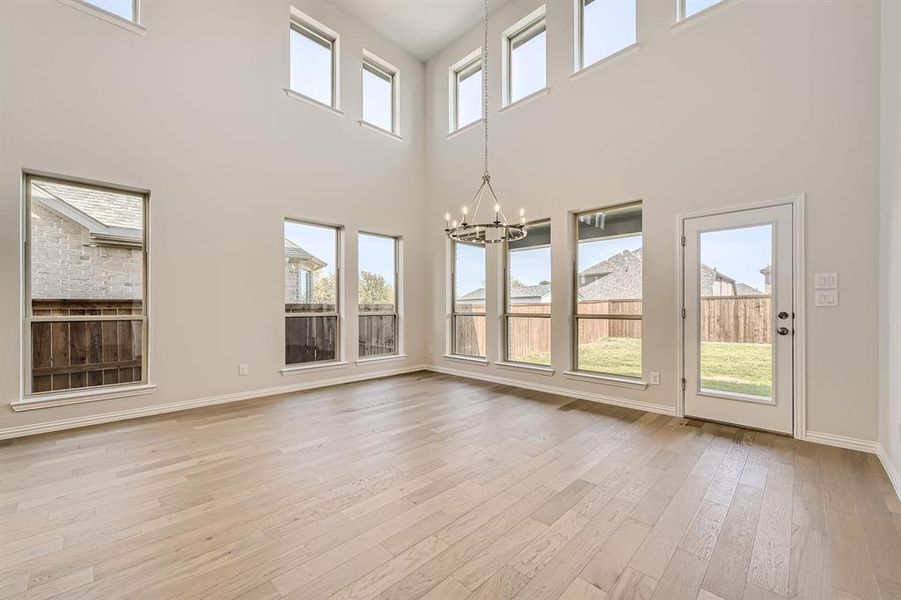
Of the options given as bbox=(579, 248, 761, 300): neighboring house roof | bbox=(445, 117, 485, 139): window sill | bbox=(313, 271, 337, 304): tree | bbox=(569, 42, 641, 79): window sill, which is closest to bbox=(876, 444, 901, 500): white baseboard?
bbox=(579, 248, 761, 300): neighboring house roof

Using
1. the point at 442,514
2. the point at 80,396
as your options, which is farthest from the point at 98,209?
the point at 442,514

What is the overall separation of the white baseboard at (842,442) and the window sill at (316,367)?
510cm

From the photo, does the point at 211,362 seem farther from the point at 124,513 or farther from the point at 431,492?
the point at 431,492

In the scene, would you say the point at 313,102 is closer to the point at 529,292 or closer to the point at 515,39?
the point at 515,39

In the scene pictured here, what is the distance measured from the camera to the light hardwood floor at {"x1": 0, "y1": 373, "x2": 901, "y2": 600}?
1611mm

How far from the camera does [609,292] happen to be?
460cm

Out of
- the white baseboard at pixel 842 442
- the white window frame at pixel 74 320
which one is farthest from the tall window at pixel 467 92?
the white baseboard at pixel 842 442

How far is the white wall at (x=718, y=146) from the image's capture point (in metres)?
3.07

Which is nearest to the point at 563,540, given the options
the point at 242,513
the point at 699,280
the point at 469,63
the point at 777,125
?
the point at 242,513

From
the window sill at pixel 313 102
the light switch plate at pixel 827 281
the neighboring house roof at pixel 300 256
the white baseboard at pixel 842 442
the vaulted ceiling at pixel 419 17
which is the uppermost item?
the vaulted ceiling at pixel 419 17

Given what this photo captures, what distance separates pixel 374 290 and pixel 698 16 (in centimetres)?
503

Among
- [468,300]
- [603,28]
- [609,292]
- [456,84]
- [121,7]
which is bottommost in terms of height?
[468,300]

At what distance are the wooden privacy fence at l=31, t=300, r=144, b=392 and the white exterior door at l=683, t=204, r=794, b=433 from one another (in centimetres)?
565

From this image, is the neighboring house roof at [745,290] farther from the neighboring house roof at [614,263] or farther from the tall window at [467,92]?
the tall window at [467,92]
